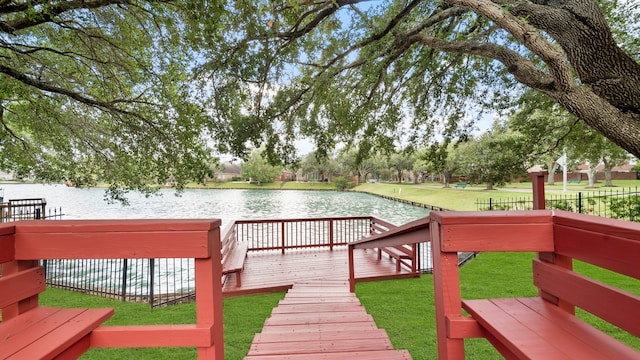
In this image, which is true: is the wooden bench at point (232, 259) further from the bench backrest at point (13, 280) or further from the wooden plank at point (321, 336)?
the bench backrest at point (13, 280)

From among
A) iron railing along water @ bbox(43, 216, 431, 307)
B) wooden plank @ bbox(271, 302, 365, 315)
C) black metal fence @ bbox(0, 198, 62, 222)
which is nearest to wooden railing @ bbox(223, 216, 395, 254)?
iron railing along water @ bbox(43, 216, 431, 307)

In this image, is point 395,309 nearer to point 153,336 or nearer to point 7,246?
point 153,336

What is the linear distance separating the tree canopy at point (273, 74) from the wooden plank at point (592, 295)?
2.98 metres

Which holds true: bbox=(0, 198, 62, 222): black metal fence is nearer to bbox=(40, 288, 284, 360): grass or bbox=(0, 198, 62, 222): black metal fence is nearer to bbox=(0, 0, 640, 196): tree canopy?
bbox=(0, 0, 640, 196): tree canopy

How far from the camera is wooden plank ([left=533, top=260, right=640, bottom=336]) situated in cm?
96

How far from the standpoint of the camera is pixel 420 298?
4.86m

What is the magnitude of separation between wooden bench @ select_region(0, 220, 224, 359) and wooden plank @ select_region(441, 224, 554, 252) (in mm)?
1092

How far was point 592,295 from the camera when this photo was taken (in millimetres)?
1097

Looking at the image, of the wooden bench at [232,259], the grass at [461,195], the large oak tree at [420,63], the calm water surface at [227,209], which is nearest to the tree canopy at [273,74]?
the large oak tree at [420,63]

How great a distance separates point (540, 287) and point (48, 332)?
7.21 feet

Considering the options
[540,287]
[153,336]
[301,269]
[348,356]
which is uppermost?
[540,287]

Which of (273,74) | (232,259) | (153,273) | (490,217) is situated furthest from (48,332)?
(273,74)

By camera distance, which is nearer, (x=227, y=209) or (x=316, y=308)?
(x=316, y=308)

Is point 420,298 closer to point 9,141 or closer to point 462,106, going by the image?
point 462,106
